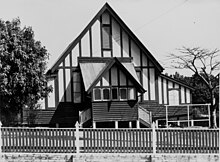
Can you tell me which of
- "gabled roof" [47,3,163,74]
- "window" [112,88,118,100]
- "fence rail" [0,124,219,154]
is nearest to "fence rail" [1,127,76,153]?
"fence rail" [0,124,219,154]

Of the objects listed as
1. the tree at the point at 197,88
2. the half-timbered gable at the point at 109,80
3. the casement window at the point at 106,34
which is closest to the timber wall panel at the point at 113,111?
the half-timbered gable at the point at 109,80

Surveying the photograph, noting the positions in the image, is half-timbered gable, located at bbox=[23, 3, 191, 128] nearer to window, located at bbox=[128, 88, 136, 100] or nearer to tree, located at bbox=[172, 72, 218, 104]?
window, located at bbox=[128, 88, 136, 100]

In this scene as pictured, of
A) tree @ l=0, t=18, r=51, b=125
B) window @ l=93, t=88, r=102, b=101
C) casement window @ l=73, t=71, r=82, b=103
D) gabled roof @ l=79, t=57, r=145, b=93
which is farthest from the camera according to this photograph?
casement window @ l=73, t=71, r=82, b=103

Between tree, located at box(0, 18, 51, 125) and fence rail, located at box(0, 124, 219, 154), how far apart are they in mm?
5847

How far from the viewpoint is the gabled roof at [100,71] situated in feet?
74.6

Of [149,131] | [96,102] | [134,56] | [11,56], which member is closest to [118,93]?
[96,102]

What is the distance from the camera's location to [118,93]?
23547 mm

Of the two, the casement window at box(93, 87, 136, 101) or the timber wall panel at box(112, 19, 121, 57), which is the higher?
the timber wall panel at box(112, 19, 121, 57)

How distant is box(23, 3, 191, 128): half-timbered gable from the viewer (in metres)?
23.2

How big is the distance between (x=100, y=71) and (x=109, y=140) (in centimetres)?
1071

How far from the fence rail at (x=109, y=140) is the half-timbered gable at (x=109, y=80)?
9223 mm

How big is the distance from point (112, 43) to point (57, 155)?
1321 cm

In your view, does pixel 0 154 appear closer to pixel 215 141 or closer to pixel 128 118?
pixel 215 141

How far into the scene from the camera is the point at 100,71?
2381 cm
